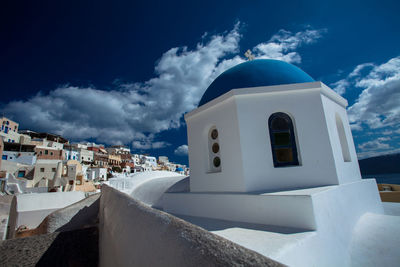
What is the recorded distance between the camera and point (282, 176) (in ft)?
14.0

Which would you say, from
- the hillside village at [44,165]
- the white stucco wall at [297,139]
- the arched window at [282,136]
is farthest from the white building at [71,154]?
the arched window at [282,136]

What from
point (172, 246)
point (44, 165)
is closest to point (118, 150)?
point (44, 165)

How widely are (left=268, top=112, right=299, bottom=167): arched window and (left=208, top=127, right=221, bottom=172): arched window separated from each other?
1.38 m

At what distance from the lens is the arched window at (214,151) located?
17.4ft

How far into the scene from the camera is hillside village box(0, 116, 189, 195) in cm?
2311

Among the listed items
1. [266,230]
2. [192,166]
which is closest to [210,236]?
[266,230]

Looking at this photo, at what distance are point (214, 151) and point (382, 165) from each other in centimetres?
12050

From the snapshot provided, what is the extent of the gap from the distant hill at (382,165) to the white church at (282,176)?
11037 centimetres

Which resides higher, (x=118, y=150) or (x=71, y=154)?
(x=118, y=150)

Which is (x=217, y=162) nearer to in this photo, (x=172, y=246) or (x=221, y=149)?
(x=221, y=149)

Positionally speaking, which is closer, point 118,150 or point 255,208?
point 255,208

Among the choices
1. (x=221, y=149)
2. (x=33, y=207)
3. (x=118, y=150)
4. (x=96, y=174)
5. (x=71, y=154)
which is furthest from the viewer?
(x=118, y=150)

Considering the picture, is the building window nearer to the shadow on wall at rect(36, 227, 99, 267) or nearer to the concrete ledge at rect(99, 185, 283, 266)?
the concrete ledge at rect(99, 185, 283, 266)

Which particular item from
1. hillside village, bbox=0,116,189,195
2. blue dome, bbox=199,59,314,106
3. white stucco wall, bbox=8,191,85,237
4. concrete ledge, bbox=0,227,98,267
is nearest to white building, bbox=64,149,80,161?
hillside village, bbox=0,116,189,195
